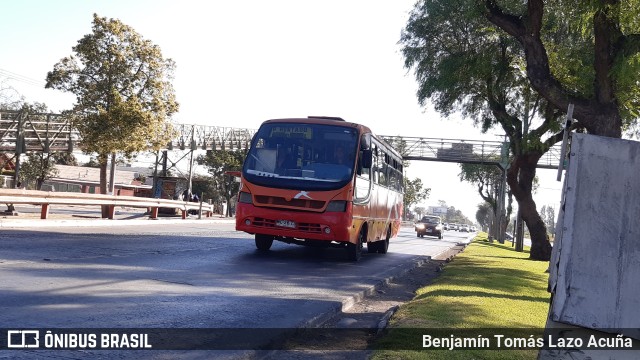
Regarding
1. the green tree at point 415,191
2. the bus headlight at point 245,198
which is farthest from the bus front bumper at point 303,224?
the green tree at point 415,191

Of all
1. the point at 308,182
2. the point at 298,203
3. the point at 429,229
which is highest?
the point at 308,182

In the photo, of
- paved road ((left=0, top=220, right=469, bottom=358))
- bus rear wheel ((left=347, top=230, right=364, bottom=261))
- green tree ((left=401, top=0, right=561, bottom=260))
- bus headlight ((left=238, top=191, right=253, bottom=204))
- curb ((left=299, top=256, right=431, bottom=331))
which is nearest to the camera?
paved road ((left=0, top=220, right=469, bottom=358))

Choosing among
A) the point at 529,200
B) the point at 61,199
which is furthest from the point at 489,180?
the point at 61,199

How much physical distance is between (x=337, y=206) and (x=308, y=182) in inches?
32.2

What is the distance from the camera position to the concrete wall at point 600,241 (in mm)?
5254

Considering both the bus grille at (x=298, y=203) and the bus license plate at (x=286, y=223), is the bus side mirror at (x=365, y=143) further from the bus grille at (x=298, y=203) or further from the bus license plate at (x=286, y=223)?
the bus license plate at (x=286, y=223)

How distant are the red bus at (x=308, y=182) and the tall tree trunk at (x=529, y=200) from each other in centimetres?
1350

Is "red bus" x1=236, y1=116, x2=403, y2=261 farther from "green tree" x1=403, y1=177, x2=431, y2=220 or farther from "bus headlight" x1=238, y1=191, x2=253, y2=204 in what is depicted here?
"green tree" x1=403, y1=177, x2=431, y2=220

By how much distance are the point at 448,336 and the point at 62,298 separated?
14.0ft

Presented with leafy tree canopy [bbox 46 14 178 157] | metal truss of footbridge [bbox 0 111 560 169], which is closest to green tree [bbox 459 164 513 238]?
metal truss of footbridge [bbox 0 111 560 169]

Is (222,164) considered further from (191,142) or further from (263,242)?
(263,242)

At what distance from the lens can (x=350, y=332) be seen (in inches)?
309

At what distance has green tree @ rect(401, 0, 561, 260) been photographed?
23619mm

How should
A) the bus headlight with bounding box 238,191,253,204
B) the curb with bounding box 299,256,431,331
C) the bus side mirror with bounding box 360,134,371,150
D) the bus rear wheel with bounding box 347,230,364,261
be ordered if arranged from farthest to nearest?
the bus rear wheel with bounding box 347,230,364,261, the bus side mirror with bounding box 360,134,371,150, the bus headlight with bounding box 238,191,253,204, the curb with bounding box 299,256,431,331
